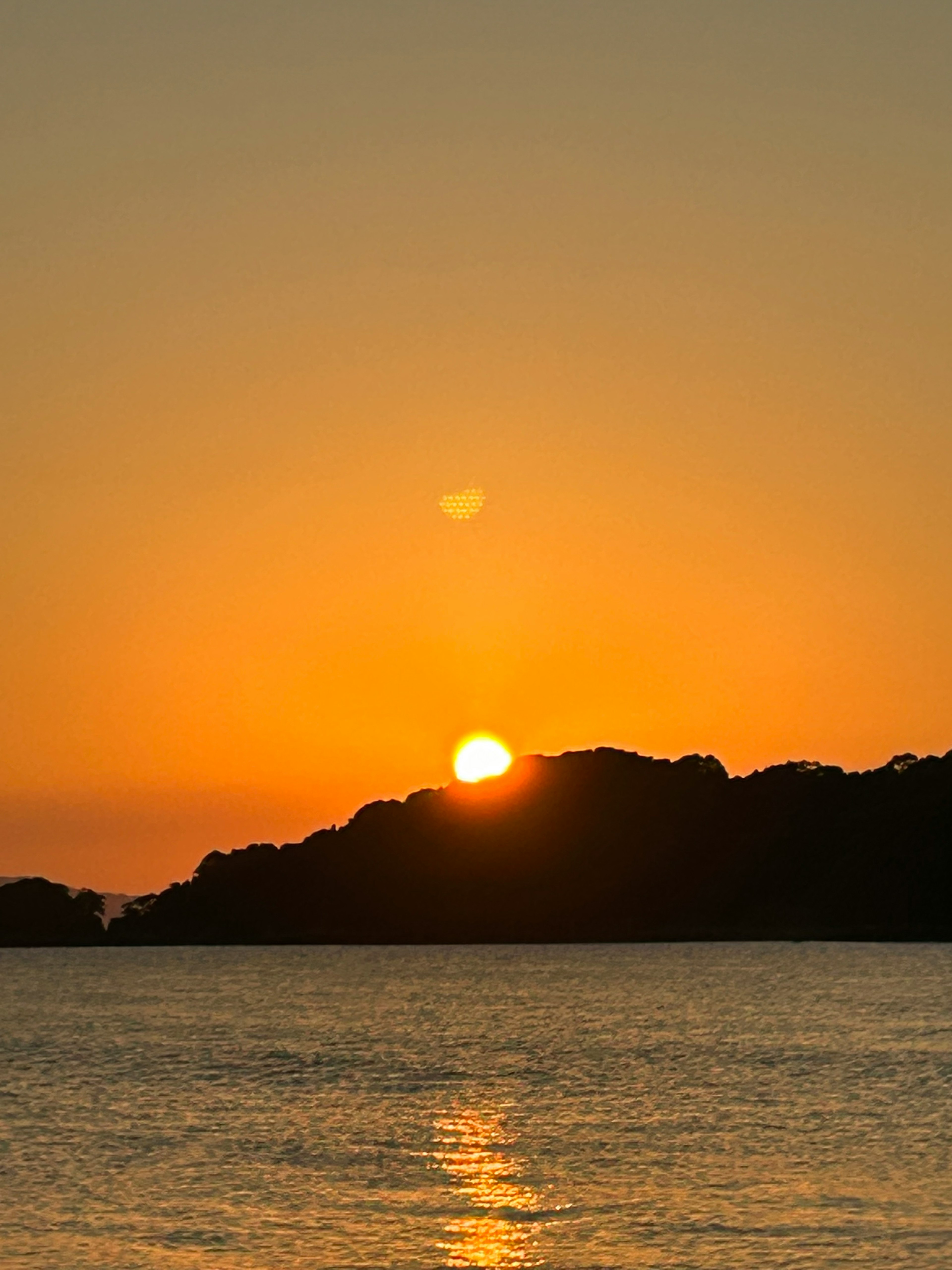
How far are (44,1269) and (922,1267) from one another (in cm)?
1741

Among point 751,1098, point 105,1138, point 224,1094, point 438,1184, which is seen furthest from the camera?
point 224,1094

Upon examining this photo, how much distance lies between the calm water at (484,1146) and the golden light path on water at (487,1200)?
0.39 ft

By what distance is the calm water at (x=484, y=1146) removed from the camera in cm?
4109

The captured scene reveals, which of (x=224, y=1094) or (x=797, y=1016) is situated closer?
(x=224, y=1094)

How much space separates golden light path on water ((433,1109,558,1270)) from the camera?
130 ft

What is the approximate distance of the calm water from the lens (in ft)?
135

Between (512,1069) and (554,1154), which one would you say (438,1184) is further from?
(512,1069)

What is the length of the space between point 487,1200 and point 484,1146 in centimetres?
1102

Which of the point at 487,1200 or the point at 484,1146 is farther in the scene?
the point at 484,1146

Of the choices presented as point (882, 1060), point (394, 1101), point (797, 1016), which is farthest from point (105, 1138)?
point (797, 1016)

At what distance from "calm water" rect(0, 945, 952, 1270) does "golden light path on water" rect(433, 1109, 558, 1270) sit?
0.39 feet

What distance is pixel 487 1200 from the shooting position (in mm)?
47000

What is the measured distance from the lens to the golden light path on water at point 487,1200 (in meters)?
39.6

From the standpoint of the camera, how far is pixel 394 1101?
73438 millimetres
